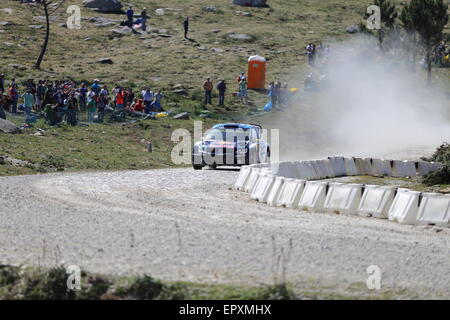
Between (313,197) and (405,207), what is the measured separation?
2.18m

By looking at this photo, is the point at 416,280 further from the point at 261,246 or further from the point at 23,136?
the point at 23,136

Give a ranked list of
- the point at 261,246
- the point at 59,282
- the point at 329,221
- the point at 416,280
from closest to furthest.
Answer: the point at 59,282
the point at 416,280
the point at 261,246
the point at 329,221

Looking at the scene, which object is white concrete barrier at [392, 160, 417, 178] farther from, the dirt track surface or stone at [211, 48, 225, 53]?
stone at [211, 48, 225, 53]

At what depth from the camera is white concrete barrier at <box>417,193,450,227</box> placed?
52.1 feet

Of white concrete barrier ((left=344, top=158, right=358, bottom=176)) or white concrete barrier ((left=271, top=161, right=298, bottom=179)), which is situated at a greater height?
white concrete barrier ((left=271, top=161, right=298, bottom=179))

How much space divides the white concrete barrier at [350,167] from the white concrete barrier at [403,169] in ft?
3.87

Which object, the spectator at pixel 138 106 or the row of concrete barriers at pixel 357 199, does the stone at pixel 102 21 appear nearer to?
the spectator at pixel 138 106

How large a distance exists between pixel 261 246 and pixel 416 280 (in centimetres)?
257

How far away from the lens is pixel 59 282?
416 inches

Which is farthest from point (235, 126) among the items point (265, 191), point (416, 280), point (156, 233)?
point (416, 280)

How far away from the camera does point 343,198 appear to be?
57.8 feet

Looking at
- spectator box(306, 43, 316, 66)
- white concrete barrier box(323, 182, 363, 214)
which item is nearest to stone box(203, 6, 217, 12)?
spectator box(306, 43, 316, 66)

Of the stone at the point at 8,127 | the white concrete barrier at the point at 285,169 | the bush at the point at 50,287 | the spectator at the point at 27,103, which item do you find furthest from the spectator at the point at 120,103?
the bush at the point at 50,287

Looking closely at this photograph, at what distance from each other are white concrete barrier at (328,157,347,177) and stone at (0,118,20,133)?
11.9 metres
